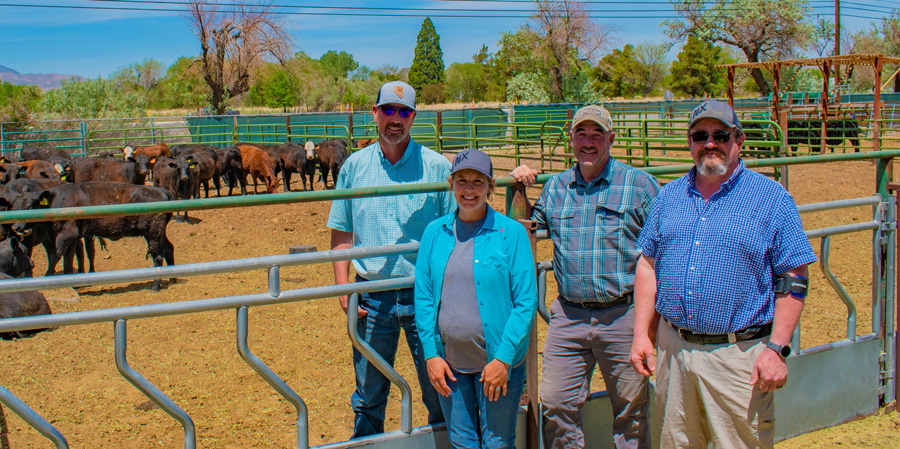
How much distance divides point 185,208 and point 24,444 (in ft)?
8.16

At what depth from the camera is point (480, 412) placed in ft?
8.49

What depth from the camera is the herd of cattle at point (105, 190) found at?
Answer: 7.84 m

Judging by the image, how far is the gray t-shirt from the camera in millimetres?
2488

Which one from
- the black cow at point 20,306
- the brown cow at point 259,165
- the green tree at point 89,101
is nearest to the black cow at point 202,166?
the brown cow at point 259,165

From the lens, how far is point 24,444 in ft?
13.2

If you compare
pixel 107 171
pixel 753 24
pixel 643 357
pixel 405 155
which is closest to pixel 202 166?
pixel 107 171

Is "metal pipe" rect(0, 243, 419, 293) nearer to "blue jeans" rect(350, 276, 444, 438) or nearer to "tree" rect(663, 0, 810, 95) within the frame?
"blue jeans" rect(350, 276, 444, 438)

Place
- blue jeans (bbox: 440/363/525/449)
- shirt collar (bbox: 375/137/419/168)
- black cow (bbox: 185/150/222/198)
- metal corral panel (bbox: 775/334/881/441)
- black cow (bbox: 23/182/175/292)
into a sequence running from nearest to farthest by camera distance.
Answer: blue jeans (bbox: 440/363/525/449) → shirt collar (bbox: 375/137/419/168) → metal corral panel (bbox: 775/334/881/441) → black cow (bbox: 23/182/175/292) → black cow (bbox: 185/150/222/198)

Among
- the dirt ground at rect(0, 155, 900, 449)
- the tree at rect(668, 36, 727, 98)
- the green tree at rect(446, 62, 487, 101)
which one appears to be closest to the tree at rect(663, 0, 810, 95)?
the tree at rect(668, 36, 727, 98)

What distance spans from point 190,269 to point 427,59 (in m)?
85.5

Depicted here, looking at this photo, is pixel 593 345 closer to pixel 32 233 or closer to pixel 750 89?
pixel 32 233

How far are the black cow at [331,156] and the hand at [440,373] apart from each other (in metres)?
13.4

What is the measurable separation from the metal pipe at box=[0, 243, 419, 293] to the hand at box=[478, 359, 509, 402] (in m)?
0.61

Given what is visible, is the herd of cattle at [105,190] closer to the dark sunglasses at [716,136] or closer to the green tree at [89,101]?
the dark sunglasses at [716,136]
